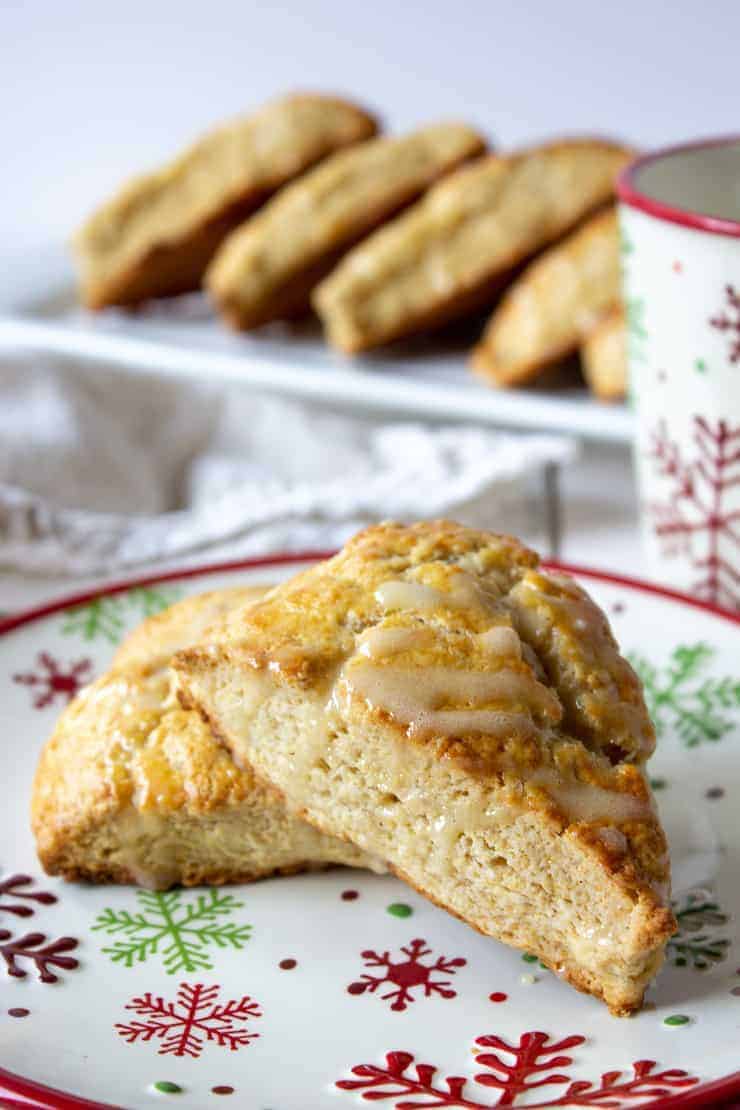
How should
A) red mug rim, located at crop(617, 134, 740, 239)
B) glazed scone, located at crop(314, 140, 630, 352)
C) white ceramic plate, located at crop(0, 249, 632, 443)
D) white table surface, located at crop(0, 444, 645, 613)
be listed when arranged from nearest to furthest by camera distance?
red mug rim, located at crop(617, 134, 740, 239)
white table surface, located at crop(0, 444, 645, 613)
white ceramic plate, located at crop(0, 249, 632, 443)
glazed scone, located at crop(314, 140, 630, 352)

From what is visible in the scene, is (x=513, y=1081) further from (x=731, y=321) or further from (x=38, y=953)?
(x=731, y=321)

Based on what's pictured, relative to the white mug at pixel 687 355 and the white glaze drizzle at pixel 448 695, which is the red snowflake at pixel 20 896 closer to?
the white glaze drizzle at pixel 448 695

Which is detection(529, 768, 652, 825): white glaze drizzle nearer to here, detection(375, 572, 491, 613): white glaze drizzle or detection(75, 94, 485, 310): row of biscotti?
detection(375, 572, 491, 613): white glaze drizzle

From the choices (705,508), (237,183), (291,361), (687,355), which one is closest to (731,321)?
(687,355)

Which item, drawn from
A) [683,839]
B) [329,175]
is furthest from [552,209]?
[683,839]

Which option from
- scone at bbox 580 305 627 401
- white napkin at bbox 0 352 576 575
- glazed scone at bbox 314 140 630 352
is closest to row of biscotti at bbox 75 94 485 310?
glazed scone at bbox 314 140 630 352
